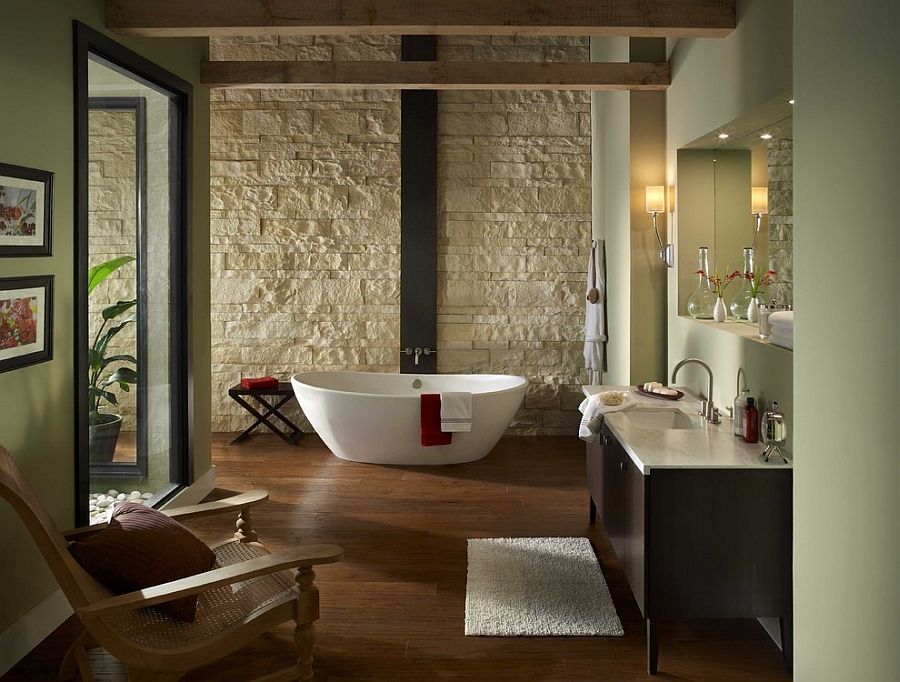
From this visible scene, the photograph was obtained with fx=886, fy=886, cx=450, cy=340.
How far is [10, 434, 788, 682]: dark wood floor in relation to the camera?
3.06m

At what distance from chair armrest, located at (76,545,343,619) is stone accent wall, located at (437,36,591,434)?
174 inches

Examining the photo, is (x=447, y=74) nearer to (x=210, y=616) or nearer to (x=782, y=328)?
(x=782, y=328)

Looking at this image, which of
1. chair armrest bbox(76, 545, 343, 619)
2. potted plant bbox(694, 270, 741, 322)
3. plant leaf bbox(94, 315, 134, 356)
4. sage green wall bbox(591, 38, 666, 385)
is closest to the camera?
chair armrest bbox(76, 545, 343, 619)

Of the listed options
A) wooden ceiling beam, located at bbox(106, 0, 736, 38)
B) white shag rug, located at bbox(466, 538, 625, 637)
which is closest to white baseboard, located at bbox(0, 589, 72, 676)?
white shag rug, located at bbox(466, 538, 625, 637)

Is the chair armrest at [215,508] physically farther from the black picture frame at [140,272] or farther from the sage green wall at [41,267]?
the black picture frame at [140,272]

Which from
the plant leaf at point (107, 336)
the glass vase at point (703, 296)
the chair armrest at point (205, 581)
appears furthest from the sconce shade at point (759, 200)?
the plant leaf at point (107, 336)

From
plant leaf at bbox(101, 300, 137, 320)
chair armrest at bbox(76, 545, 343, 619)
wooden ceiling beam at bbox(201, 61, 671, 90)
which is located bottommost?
chair armrest at bbox(76, 545, 343, 619)

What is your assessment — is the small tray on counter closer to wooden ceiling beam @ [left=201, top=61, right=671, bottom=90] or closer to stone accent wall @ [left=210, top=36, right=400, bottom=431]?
wooden ceiling beam @ [left=201, top=61, right=671, bottom=90]

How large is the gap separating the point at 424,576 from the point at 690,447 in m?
1.38

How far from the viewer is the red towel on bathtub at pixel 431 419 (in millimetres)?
5797

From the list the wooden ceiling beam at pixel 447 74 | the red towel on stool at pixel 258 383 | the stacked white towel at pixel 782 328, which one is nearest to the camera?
the stacked white towel at pixel 782 328

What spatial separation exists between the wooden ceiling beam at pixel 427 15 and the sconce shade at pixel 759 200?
2.36 feet

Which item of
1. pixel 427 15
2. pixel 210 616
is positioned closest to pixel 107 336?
pixel 210 616

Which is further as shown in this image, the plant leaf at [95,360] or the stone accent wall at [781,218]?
the plant leaf at [95,360]
